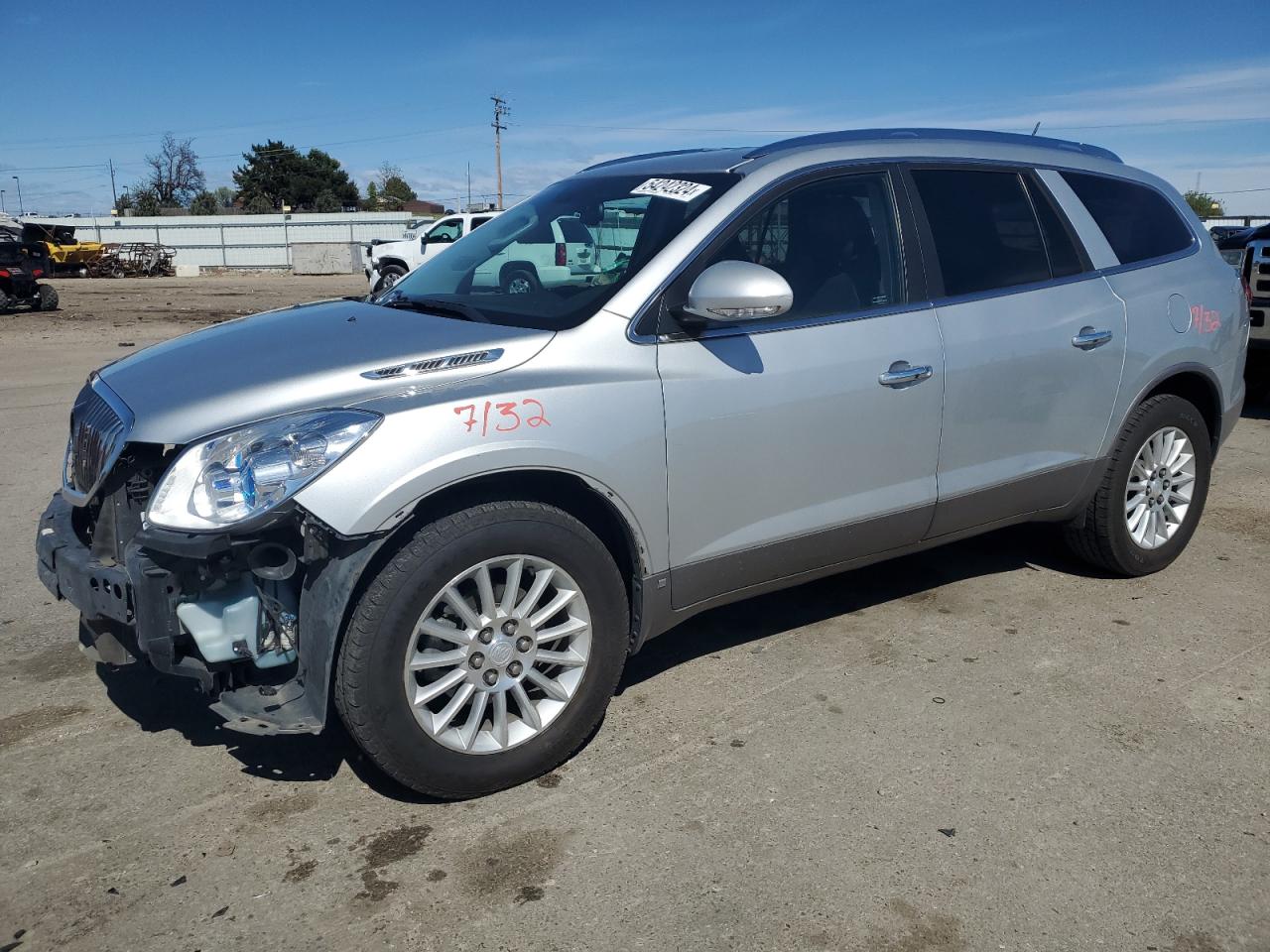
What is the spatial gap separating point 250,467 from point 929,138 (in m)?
2.90

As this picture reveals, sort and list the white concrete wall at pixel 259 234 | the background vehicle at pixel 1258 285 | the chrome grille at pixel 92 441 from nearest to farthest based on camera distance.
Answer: the chrome grille at pixel 92 441 < the background vehicle at pixel 1258 285 < the white concrete wall at pixel 259 234

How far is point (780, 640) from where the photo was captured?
4344 millimetres

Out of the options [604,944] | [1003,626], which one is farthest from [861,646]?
[604,944]

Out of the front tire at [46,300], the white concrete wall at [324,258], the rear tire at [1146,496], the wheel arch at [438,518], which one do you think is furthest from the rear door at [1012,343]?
the white concrete wall at [324,258]

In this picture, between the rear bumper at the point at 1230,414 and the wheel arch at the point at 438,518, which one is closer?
the wheel arch at the point at 438,518

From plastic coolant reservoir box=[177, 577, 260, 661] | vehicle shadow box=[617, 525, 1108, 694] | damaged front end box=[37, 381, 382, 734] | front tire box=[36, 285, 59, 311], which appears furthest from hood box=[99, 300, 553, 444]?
front tire box=[36, 285, 59, 311]

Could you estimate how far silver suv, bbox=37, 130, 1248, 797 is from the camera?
2846 millimetres

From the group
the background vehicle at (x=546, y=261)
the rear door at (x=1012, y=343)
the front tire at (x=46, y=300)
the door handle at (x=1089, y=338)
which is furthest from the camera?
the front tire at (x=46, y=300)

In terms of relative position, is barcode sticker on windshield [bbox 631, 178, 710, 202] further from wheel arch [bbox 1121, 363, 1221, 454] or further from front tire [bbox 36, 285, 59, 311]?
front tire [bbox 36, 285, 59, 311]

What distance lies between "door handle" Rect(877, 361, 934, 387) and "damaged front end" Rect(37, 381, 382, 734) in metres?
1.87

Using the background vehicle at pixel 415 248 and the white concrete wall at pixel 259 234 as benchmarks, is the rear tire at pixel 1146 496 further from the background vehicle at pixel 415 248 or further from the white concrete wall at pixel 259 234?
the white concrete wall at pixel 259 234

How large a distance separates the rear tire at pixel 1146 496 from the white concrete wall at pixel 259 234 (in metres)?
50.6

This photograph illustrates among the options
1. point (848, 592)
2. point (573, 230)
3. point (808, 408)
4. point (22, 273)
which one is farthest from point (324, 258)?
point (808, 408)

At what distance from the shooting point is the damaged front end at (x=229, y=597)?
279cm
